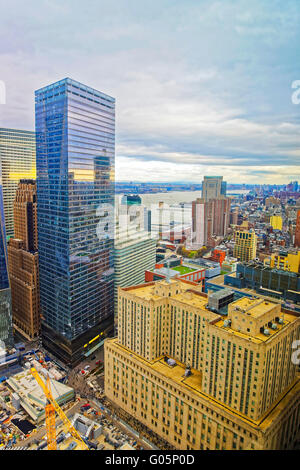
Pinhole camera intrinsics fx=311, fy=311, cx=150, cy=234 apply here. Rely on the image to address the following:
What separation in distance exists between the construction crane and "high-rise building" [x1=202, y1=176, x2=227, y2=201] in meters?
9.58

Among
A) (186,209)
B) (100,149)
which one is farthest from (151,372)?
(186,209)

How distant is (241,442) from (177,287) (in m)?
4.74

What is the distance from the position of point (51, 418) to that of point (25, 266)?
8275 millimetres

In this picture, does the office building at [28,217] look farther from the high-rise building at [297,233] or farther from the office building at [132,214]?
the high-rise building at [297,233]

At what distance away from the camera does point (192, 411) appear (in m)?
8.13

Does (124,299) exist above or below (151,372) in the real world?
above

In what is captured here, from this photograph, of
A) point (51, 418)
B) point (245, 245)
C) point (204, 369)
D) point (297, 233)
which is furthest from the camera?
point (245, 245)

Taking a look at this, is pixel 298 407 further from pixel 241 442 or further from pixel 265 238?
pixel 265 238

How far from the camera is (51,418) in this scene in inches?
384

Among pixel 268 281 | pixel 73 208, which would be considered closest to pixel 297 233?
pixel 268 281

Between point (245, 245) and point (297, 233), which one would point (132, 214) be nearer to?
point (297, 233)

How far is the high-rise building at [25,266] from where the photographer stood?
15.6 meters

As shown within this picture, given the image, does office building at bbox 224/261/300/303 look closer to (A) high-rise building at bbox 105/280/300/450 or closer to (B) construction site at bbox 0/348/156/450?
(A) high-rise building at bbox 105/280/300/450

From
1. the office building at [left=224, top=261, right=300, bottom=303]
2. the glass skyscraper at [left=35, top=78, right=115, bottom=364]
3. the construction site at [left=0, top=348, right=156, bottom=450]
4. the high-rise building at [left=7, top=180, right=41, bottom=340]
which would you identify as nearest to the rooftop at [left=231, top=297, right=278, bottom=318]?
the construction site at [left=0, top=348, right=156, bottom=450]
